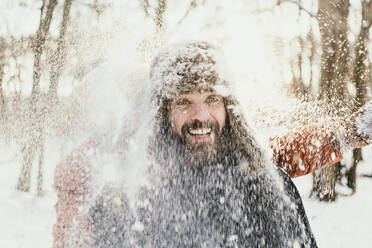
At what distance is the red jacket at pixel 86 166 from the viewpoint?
1.55m

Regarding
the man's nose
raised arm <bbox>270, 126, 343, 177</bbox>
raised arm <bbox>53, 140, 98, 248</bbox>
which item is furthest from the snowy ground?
raised arm <bbox>53, 140, 98, 248</bbox>

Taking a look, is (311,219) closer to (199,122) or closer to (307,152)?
(307,152)

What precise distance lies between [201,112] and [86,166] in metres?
0.66

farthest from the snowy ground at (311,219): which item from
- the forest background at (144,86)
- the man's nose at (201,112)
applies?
the man's nose at (201,112)

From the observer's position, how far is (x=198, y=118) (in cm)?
163

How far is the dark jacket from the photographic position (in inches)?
60.4

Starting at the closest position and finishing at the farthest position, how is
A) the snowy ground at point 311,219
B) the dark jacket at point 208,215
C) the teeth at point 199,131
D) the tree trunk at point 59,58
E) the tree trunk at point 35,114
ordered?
1. the dark jacket at point 208,215
2. the teeth at point 199,131
3. the snowy ground at point 311,219
4. the tree trunk at point 59,58
5. the tree trunk at point 35,114

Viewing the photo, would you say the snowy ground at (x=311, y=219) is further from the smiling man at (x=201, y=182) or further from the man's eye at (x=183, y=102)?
the man's eye at (x=183, y=102)

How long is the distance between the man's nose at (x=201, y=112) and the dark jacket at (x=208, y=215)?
0.33 m

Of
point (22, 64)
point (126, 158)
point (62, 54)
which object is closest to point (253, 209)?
point (126, 158)

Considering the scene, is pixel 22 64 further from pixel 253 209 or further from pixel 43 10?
pixel 253 209

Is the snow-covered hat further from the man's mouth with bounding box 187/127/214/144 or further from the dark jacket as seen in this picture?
the dark jacket

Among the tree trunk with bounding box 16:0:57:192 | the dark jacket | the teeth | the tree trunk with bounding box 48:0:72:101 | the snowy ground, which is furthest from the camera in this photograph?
the tree trunk with bounding box 16:0:57:192

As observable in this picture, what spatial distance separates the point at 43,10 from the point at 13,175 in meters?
6.64
